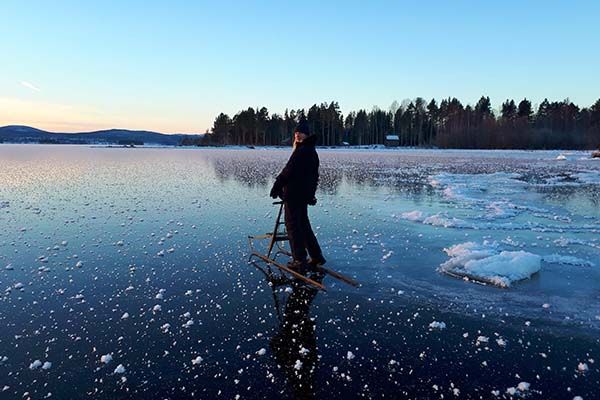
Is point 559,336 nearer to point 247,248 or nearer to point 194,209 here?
point 247,248

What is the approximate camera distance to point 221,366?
447cm

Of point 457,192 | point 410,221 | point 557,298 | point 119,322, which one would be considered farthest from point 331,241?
point 457,192

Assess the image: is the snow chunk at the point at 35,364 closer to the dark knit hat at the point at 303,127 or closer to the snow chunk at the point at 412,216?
the dark knit hat at the point at 303,127

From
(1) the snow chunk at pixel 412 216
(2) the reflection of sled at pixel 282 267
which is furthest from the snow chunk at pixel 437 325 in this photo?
(1) the snow chunk at pixel 412 216

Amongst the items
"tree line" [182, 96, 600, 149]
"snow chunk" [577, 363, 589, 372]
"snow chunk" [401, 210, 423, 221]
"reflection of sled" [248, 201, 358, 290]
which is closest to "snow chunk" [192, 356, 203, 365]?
"reflection of sled" [248, 201, 358, 290]

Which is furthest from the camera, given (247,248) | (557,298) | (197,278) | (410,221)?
(410,221)

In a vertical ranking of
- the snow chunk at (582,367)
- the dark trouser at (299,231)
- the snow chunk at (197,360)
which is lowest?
the snow chunk at (582,367)

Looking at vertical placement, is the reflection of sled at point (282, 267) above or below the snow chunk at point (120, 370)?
above

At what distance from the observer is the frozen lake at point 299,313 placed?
4223 mm

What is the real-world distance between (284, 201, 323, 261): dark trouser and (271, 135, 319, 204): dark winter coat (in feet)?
0.44

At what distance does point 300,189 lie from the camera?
7324 millimetres

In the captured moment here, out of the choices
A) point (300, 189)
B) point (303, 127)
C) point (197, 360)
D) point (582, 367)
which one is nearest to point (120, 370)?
point (197, 360)

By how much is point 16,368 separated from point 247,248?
16.7 feet

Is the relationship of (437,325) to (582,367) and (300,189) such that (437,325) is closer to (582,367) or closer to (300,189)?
(582,367)
